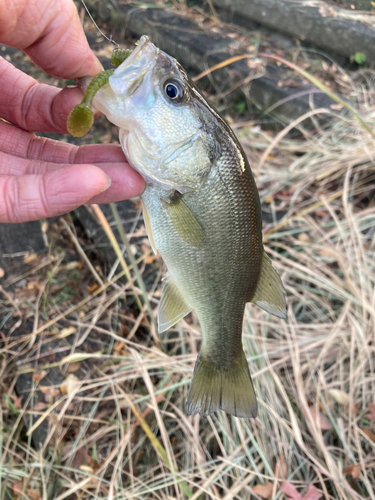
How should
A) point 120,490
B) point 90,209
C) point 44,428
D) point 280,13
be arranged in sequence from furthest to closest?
point 280,13, point 90,209, point 44,428, point 120,490

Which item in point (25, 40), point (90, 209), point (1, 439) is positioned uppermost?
point (25, 40)

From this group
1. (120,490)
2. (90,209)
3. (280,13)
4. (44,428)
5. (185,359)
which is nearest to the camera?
(120,490)

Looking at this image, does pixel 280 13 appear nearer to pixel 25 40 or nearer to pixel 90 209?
pixel 90 209

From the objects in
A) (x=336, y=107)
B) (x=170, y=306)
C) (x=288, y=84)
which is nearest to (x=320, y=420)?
(x=170, y=306)

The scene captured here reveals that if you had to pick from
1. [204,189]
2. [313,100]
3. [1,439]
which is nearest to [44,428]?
[1,439]

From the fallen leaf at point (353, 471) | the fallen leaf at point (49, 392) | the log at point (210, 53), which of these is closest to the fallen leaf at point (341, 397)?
the fallen leaf at point (353, 471)

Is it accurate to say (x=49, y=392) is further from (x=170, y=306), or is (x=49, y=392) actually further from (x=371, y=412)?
(x=371, y=412)
